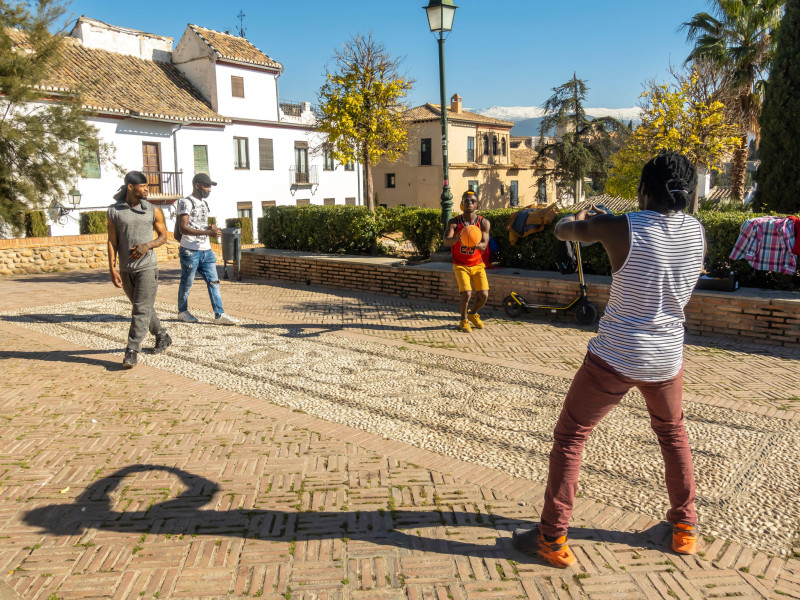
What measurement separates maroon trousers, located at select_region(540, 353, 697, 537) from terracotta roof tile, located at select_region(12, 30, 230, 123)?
81.9 ft

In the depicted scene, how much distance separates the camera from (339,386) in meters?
6.11

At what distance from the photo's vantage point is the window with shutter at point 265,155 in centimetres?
3300

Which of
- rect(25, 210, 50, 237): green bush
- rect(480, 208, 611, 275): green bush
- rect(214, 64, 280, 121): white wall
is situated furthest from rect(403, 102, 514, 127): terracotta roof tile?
rect(480, 208, 611, 275): green bush

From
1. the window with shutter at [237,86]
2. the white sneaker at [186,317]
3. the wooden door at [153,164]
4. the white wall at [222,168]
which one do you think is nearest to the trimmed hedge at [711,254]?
the white sneaker at [186,317]

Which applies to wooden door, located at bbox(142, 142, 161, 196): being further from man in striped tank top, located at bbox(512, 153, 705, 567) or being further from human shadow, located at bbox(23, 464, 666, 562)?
man in striped tank top, located at bbox(512, 153, 705, 567)

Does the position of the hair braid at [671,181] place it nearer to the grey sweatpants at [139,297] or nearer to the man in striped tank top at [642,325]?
the man in striped tank top at [642,325]

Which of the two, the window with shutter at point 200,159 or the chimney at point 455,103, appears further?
the chimney at point 455,103

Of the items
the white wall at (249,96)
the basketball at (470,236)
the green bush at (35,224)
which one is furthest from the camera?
the white wall at (249,96)

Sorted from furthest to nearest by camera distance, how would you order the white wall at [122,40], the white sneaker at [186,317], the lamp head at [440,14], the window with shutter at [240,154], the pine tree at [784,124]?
1. the window with shutter at [240,154]
2. the white wall at [122,40]
3. the pine tree at [784,124]
4. the lamp head at [440,14]
5. the white sneaker at [186,317]

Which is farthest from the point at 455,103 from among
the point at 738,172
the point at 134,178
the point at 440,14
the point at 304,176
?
the point at 134,178

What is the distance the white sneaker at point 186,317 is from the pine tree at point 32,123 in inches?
408

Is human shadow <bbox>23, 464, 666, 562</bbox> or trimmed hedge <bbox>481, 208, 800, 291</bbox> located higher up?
trimmed hedge <bbox>481, 208, 800, 291</bbox>

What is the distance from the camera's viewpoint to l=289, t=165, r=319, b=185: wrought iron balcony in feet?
114

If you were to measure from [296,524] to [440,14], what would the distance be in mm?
8860
